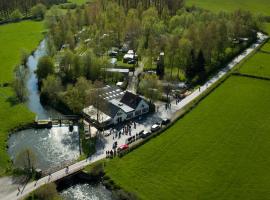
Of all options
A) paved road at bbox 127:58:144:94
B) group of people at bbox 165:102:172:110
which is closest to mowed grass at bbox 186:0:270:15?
paved road at bbox 127:58:144:94

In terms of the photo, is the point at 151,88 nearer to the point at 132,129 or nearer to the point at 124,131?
the point at 132,129

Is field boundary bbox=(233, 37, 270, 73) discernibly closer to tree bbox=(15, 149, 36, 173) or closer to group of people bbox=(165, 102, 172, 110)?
group of people bbox=(165, 102, 172, 110)

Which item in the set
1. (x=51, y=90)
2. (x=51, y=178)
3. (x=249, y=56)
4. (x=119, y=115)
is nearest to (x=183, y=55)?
(x=249, y=56)

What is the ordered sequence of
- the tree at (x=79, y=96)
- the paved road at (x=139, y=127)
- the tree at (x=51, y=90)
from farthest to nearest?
the tree at (x=51, y=90) < the tree at (x=79, y=96) < the paved road at (x=139, y=127)

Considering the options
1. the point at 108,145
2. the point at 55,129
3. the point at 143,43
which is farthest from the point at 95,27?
the point at 108,145

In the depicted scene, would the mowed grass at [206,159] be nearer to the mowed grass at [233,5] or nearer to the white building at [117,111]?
the white building at [117,111]

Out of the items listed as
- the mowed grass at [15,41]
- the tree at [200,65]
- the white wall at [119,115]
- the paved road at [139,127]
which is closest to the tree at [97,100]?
the white wall at [119,115]
